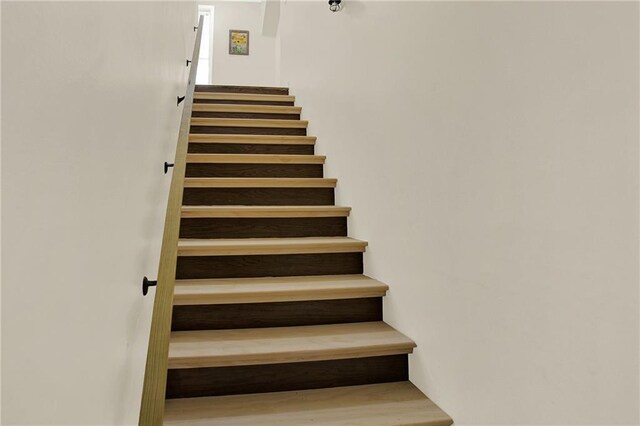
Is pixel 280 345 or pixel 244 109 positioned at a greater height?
pixel 244 109

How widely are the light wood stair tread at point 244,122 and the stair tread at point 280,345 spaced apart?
6.79ft

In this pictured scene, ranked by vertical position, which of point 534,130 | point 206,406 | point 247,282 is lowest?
point 206,406

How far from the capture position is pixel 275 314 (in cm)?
196

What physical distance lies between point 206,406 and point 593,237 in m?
1.36

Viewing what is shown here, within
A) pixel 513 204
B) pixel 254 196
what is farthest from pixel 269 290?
pixel 513 204

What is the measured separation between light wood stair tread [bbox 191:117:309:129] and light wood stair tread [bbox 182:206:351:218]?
1.24 meters

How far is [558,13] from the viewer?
1.01m

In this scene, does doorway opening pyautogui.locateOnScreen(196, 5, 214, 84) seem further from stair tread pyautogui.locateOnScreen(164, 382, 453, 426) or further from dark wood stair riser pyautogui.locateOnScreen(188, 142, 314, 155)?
stair tread pyautogui.locateOnScreen(164, 382, 453, 426)

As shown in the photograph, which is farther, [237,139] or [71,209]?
[237,139]

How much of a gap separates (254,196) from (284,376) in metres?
1.32

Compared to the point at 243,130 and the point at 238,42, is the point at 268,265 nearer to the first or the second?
the point at 243,130

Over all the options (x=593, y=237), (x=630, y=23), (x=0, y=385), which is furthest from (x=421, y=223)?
(x=0, y=385)

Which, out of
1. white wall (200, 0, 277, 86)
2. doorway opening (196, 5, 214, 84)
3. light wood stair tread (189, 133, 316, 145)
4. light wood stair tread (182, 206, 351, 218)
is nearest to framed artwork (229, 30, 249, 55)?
white wall (200, 0, 277, 86)

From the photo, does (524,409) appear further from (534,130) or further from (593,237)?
(534,130)
